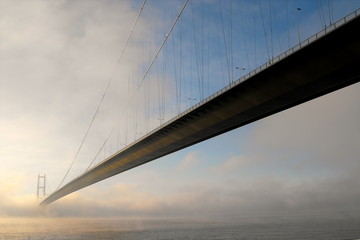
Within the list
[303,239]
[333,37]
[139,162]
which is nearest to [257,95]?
[333,37]

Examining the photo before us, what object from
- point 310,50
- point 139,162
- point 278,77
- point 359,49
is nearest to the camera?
point 359,49

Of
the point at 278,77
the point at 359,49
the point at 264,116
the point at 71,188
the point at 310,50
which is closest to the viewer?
the point at 359,49

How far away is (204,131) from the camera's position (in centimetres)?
4144

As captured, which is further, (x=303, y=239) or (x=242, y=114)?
(x=303, y=239)

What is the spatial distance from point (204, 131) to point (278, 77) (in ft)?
49.0

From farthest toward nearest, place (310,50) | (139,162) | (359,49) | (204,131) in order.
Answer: (139,162) → (204,131) → (310,50) → (359,49)

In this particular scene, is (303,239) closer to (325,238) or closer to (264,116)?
A: (325,238)

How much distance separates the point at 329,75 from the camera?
83.9ft

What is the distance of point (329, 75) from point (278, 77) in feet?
12.4

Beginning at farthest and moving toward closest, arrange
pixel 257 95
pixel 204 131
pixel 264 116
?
1. pixel 204 131
2. pixel 264 116
3. pixel 257 95

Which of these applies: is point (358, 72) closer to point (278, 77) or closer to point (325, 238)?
point (278, 77)

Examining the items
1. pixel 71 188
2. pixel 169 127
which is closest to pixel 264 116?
pixel 169 127

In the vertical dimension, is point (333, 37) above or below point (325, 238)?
above

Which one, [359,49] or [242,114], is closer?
[359,49]
